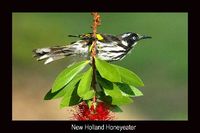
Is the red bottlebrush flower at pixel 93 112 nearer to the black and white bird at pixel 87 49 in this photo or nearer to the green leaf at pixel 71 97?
the green leaf at pixel 71 97

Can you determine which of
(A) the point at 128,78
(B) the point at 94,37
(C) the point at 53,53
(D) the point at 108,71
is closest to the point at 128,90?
(A) the point at 128,78

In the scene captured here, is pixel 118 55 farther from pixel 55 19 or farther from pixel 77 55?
pixel 55 19

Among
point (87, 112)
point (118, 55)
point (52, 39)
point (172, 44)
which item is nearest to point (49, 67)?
point (52, 39)

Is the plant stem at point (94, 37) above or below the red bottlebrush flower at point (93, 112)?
above

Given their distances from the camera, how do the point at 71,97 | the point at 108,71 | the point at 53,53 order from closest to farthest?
the point at 108,71, the point at 71,97, the point at 53,53

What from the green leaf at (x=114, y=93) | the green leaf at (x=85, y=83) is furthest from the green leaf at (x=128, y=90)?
the green leaf at (x=85, y=83)

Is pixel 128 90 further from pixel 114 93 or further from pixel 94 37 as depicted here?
pixel 94 37
